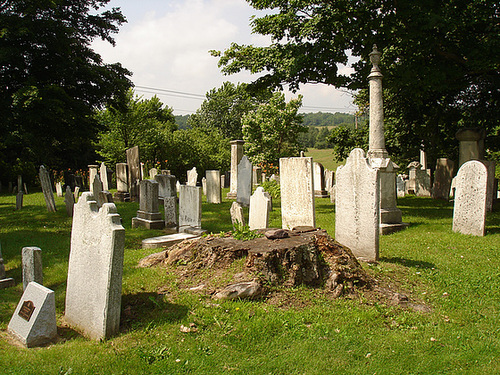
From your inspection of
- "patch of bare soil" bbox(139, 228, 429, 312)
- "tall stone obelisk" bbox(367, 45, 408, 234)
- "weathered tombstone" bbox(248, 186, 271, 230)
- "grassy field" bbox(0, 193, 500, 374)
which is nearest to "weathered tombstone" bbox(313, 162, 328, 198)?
"tall stone obelisk" bbox(367, 45, 408, 234)

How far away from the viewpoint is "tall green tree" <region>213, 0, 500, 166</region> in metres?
11.1

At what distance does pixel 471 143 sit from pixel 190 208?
1099cm

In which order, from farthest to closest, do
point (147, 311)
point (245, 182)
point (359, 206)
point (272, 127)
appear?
point (272, 127) < point (245, 182) < point (359, 206) < point (147, 311)

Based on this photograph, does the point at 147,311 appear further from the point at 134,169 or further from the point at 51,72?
the point at 51,72

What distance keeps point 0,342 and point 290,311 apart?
313cm

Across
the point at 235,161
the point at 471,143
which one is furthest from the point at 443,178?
the point at 235,161

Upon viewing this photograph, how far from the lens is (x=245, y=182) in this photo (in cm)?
1468

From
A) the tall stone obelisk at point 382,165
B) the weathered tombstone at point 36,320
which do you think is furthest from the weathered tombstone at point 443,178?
the weathered tombstone at point 36,320

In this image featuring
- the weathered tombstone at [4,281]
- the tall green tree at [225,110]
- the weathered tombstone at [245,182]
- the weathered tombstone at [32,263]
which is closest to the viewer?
the weathered tombstone at [32,263]

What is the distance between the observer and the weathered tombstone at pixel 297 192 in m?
7.82

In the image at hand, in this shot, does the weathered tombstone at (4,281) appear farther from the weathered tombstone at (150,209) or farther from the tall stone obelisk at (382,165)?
the tall stone obelisk at (382,165)

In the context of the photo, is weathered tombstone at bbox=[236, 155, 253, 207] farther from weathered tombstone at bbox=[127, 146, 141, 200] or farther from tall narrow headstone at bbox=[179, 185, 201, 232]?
tall narrow headstone at bbox=[179, 185, 201, 232]

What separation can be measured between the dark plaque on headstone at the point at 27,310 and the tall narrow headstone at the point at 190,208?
4851 millimetres

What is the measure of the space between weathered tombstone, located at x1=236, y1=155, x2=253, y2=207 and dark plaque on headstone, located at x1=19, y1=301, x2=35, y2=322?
1052 centimetres
